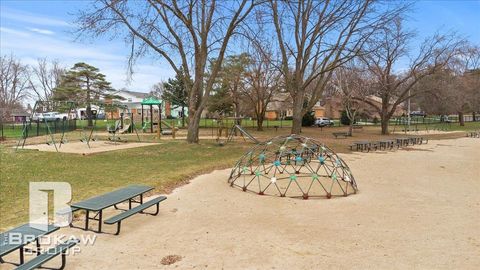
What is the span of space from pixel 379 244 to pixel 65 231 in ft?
14.9

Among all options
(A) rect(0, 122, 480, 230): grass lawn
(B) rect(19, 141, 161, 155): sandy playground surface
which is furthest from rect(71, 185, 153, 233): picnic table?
(B) rect(19, 141, 161, 155): sandy playground surface

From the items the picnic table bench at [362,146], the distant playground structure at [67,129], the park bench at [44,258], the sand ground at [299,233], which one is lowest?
the sand ground at [299,233]

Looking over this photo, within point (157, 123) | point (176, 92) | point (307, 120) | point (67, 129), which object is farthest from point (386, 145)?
point (176, 92)

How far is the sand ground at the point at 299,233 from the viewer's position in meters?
4.43

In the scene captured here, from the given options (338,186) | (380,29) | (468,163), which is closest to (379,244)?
(338,186)

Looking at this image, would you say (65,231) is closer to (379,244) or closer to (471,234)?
(379,244)

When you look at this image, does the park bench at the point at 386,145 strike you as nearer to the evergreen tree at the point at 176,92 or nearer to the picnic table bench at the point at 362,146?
the picnic table bench at the point at 362,146

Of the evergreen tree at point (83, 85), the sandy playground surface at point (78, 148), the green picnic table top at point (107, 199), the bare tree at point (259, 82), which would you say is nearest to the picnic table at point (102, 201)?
the green picnic table top at point (107, 199)

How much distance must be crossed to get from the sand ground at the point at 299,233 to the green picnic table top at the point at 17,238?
1.79 ft

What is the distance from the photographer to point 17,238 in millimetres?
3863

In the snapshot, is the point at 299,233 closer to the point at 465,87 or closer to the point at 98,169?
the point at 98,169

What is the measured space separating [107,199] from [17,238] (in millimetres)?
1807

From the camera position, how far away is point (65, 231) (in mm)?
5414

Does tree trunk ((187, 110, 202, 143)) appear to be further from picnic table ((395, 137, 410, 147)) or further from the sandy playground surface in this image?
picnic table ((395, 137, 410, 147))
